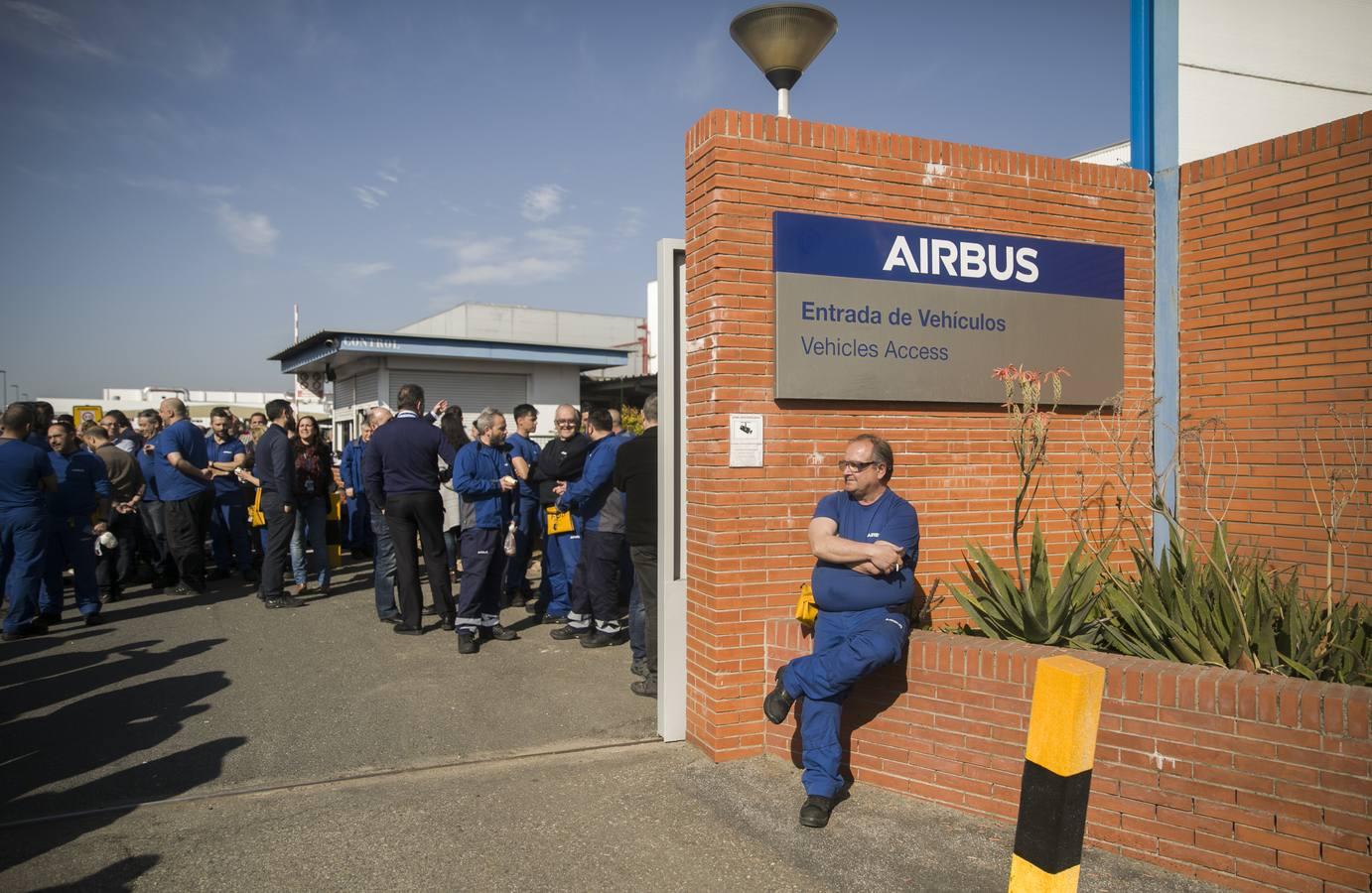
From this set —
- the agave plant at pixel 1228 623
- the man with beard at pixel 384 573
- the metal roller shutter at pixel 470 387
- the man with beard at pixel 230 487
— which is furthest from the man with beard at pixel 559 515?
the metal roller shutter at pixel 470 387

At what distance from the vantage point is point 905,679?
15.4 feet

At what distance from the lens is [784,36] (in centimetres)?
563

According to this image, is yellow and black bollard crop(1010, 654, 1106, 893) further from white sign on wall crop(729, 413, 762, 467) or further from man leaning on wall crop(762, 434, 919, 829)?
white sign on wall crop(729, 413, 762, 467)

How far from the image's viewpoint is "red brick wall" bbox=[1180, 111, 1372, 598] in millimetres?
5500

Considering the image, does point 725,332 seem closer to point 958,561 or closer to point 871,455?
point 871,455

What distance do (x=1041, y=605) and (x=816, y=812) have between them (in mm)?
1586

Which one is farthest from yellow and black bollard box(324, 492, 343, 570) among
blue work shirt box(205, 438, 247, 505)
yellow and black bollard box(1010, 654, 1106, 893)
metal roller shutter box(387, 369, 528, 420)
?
yellow and black bollard box(1010, 654, 1106, 893)

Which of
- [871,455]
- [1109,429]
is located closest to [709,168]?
[871,455]

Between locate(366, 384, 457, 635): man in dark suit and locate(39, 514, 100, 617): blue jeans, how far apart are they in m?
3.01

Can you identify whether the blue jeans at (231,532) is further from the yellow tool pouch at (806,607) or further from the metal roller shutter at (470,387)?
the metal roller shutter at (470,387)

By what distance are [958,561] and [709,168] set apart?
294cm

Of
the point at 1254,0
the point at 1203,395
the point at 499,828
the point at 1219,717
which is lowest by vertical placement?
the point at 499,828

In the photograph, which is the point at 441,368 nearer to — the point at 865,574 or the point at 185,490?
the point at 185,490

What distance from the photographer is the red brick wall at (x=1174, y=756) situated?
3502 mm
